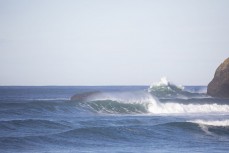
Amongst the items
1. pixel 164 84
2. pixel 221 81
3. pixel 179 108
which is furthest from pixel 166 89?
pixel 179 108

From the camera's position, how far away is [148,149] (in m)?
18.5

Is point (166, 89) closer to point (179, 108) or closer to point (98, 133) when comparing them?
point (179, 108)

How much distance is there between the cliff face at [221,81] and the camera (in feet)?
189

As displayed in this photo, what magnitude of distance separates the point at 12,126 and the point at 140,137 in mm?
7301

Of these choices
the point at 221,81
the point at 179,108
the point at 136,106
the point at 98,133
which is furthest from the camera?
the point at 221,81

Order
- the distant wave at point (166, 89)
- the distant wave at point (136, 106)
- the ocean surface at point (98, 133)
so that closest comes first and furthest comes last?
the ocean surface at point (98, 133) → the distant wave at point (136, 106) → the distant wave at point (166, 89)

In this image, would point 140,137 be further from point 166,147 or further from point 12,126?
point 12,126

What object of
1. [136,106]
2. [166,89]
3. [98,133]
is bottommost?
[98,133]

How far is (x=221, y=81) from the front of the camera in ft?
191

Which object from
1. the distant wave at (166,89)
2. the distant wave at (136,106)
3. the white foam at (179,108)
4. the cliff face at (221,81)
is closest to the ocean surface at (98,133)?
the distant wave at (136,106)

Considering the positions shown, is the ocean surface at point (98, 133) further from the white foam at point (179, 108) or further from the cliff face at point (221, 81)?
the cliff face at point (221, 81)

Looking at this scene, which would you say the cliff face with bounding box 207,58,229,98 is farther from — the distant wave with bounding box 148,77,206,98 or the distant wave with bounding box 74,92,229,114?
the distant wave with bounding box 74,92,229,114

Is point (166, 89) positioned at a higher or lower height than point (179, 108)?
higher

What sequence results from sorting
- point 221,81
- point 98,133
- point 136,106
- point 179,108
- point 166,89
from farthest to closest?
point 166,89 → point 221,81 → point 179,108 → point 136,106 → point 98,133
